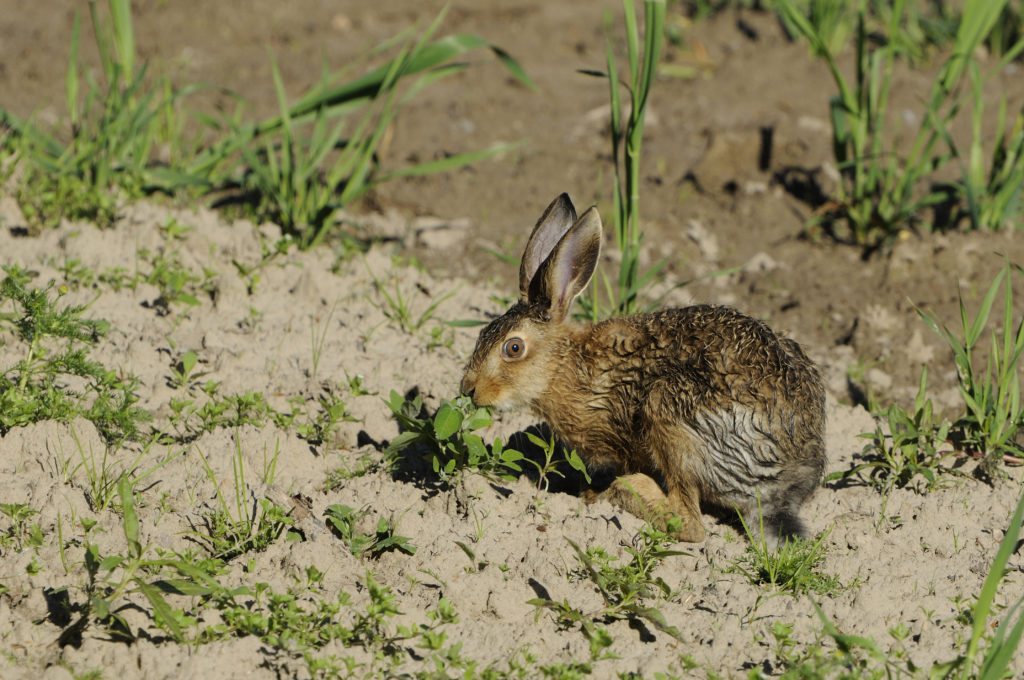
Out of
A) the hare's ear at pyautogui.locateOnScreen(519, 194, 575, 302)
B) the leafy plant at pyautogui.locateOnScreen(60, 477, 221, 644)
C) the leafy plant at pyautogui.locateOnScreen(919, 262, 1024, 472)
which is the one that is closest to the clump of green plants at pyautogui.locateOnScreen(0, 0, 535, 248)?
the hare's ear at pyautogui.locateOnScreen(519, 194, 575, 302)

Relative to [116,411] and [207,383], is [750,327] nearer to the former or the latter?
[207,383]

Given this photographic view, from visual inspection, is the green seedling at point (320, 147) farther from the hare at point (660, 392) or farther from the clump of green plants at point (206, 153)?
the hare at point (660, 392)

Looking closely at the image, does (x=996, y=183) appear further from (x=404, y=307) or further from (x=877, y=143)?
(x=404, y=307)

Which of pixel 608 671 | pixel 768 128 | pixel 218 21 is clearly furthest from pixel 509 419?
pixel 218 21

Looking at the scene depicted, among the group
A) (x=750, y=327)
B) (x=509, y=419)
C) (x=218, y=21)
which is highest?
(x=218, y=21)

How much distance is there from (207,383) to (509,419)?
57.2 inches

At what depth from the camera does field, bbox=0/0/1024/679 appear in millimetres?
3426

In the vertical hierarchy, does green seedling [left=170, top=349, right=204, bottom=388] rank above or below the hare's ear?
below

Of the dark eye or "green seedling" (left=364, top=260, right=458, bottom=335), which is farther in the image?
"green seedling" (left=364, top=260, right=458, bottom=335)

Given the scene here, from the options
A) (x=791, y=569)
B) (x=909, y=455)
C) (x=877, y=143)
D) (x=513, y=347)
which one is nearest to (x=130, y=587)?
(x=513, y=347)

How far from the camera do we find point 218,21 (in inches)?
350

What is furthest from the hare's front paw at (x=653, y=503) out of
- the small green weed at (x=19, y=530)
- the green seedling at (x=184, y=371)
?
the small green weed at (x=19, y=530)

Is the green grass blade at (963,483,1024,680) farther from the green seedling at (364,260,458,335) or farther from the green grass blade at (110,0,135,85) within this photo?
the green grass blade at (110,0,135,85)

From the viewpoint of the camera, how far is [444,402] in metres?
4.29
